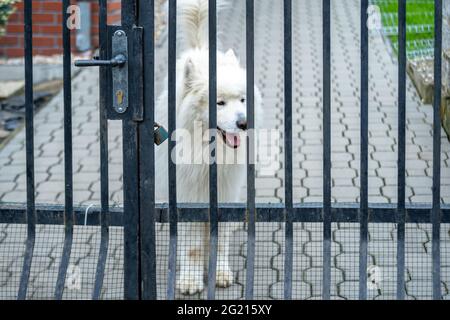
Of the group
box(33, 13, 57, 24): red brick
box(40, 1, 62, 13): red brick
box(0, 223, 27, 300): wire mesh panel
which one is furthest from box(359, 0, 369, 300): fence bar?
box(33, 13, 57, 24): red brick

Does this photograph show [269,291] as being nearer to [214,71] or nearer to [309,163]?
[214,71]

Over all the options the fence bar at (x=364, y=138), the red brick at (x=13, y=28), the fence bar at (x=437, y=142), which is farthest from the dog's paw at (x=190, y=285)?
the red brick at (x=13, y=28)

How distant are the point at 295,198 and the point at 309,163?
0.83 meters

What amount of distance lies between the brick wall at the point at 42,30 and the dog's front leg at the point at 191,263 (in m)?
5.88

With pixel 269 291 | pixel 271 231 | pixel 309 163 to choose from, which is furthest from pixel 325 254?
pixel 309 163

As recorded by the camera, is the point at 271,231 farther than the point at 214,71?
Yes

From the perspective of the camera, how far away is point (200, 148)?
16.3 feet

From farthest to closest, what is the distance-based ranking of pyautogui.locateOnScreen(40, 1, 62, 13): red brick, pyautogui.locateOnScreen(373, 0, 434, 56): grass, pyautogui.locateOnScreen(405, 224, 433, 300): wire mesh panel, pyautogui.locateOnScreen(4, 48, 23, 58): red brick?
pyautogui.locateOnScreen(4, 48, 23, 58): red brick < pyautogui.locateOnScreen(40, 1, 62, 13): red brick < pyautogui.locateOnScreen(373, 0, 434, 56): grass < pyautogui.locateOnScreen(405, 224, 433, 300): wire mesh panel

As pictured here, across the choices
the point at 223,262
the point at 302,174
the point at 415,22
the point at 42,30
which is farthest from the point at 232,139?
the point at 42,30

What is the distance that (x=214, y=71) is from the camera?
3537 mm

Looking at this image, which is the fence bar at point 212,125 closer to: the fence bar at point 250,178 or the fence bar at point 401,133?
the fence bar at point 250,178

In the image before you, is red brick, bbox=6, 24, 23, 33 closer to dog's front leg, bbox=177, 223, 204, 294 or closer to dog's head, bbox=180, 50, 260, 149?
dog's head, bbox=180, 50, 260, 149

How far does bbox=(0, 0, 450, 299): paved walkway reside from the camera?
5.03 meters

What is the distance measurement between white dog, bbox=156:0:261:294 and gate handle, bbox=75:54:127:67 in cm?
144
